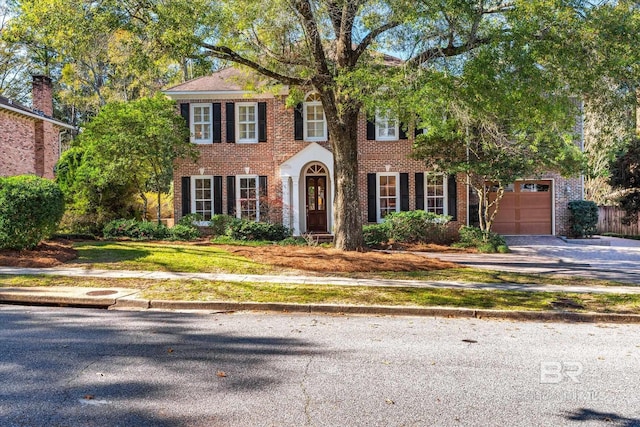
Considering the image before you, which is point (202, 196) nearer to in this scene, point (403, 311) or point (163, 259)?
point (163, 259)

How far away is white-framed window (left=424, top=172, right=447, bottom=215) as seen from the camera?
68.5 ft

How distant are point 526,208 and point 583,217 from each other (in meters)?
2.18

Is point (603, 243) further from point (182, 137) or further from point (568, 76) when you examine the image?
point (182, 137)

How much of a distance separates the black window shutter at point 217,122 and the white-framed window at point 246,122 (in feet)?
→ 2.30

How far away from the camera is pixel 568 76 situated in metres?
10.8

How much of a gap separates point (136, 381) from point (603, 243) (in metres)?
20.0

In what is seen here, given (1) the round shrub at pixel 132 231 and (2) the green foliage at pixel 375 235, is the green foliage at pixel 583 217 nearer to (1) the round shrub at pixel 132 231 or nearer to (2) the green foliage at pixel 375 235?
(2) the green foliage at pixel 375 235

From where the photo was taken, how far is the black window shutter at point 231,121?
2133cm

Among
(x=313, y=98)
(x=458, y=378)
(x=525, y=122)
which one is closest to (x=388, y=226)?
(x=313, y=98)

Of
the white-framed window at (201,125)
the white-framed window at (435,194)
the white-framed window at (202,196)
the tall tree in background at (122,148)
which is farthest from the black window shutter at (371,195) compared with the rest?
the tall tree in background at (122,148)

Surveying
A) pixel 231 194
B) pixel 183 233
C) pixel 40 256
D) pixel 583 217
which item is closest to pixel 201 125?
pixel 231 194

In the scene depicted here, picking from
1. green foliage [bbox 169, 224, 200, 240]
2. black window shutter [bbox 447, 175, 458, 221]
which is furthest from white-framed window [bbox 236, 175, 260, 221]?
black window shutter [bbox 447, 175, 458, 221]

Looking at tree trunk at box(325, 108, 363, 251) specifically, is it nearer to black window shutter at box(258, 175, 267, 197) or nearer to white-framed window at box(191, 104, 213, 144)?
black window shutter at box(258, 175, 267, 197)

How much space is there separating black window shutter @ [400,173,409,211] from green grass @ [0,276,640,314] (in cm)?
1085
